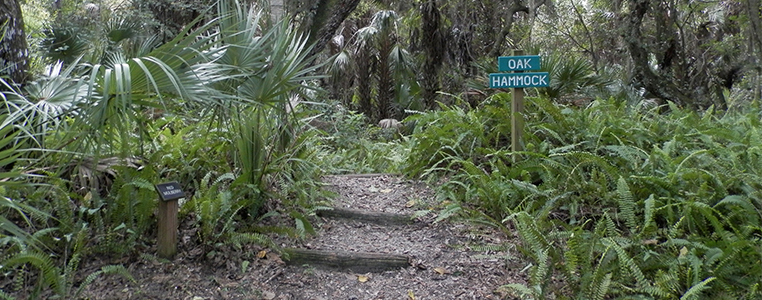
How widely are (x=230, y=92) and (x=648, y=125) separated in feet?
14.8

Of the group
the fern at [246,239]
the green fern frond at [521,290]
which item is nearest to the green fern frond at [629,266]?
the green fern frond at [521,290]

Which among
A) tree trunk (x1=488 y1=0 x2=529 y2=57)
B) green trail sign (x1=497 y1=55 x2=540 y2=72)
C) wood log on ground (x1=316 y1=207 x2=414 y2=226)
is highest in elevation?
tree trunk (x1=488 y1=0 x2=529 y2=57)

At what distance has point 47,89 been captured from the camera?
10.6 ft

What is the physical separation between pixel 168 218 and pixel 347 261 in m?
1.36

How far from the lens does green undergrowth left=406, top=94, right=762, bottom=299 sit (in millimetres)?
3547

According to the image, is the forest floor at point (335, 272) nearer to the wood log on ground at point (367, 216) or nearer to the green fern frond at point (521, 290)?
the green fern frond at point (521, 290)

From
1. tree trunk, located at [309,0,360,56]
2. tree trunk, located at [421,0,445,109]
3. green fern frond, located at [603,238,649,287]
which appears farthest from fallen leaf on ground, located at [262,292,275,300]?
tree trunk, located at [421,0,445,109]

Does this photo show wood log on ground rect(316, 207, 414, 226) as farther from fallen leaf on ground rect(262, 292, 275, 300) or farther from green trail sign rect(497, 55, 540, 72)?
green trail sign rect(497, 55, 540, 72)

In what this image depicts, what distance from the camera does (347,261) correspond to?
165 inches

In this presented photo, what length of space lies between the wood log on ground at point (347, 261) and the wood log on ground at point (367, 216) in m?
0.94

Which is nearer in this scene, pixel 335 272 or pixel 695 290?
pixel 695 290

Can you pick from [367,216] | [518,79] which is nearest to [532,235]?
[367,216]

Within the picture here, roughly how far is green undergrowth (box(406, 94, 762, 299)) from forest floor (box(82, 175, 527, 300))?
21 centimetres

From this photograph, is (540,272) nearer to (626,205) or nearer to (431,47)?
(626,205)
